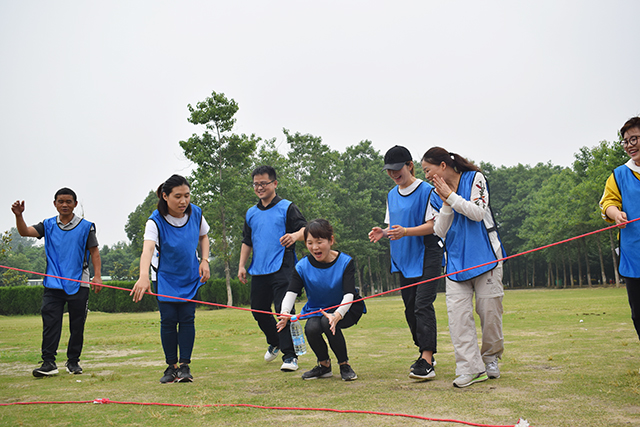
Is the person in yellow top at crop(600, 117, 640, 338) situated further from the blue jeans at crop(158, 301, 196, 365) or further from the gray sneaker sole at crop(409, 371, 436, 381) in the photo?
the blue jeans at crop(158, 301, 196, 365)

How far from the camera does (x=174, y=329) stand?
5.14 m

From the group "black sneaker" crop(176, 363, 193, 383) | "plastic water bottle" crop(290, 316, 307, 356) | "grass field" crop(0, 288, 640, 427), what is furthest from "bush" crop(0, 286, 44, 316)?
"plastic water bottle" crop(290, 316, 307, 356)

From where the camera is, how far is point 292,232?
599 centimetres

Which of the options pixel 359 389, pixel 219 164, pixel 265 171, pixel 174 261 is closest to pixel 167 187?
pixel 174 261

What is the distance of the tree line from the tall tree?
0.18ft

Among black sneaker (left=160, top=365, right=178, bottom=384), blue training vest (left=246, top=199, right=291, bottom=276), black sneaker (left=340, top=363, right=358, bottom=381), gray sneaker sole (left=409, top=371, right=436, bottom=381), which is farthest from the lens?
blue training vest (left=246, top=199, right=291, bottom=276)

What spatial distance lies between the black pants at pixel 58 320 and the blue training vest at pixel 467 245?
412 centimetres

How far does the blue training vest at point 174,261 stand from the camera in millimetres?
5066

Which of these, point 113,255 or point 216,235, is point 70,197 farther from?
point 113,255

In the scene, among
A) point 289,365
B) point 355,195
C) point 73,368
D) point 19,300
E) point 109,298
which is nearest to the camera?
point 289,365

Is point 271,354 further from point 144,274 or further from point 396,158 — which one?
point 396,158

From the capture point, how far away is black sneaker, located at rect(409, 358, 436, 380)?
439 centimetres

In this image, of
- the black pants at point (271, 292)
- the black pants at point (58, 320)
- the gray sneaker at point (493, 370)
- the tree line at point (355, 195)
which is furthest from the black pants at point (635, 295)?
the tree line at point (355, 195)

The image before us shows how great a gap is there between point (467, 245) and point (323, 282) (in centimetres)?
138
